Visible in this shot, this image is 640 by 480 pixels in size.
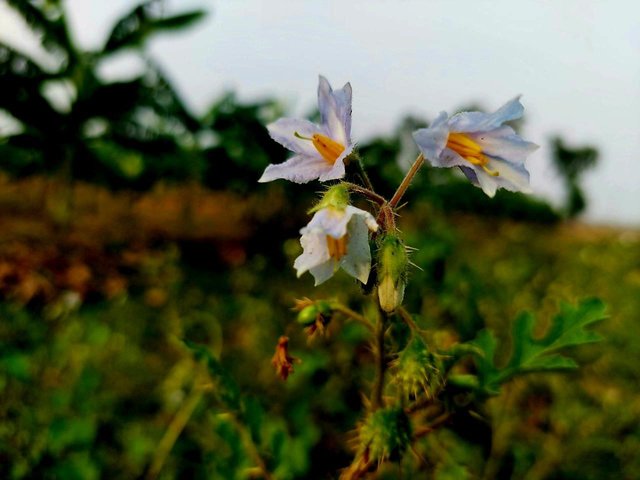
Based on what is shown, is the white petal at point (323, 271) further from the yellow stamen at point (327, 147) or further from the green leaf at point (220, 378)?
the green leaf at point (220, 378)

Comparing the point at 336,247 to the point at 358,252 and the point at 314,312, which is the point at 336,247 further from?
the point at 314,312

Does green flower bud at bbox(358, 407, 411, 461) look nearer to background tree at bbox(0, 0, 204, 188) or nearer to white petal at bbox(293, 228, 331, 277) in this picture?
white petal at bbox(293, 228, 331, 277)

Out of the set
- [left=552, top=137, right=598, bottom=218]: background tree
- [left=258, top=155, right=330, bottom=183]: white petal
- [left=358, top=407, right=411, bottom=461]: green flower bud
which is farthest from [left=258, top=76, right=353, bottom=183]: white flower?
[left=552, top=137, right=598, bottom=218]: background tree

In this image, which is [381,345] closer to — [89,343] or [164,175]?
[89,343]

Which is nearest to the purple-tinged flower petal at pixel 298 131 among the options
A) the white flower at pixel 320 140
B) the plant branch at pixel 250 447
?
the white flower at pixel 320 140

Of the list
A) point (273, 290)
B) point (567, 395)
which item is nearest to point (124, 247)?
point (273, 290)

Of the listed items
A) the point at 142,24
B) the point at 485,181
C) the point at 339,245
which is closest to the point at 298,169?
the point at 339,245
